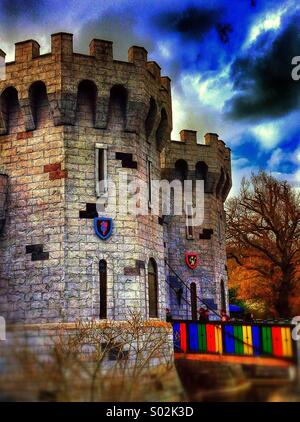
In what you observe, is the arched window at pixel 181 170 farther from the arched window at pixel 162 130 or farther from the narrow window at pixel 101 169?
the narrow window at pixel 101 169

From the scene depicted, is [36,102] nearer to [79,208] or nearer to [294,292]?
[79,208]

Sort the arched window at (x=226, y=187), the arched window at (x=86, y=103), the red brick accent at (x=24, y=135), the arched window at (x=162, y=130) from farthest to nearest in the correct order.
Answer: the arched window at (x=226, y=187) → the arched window at (x=162, y=130) → the red brick accent at (x=24, y=135) → the arched window at (x=86, y=103)

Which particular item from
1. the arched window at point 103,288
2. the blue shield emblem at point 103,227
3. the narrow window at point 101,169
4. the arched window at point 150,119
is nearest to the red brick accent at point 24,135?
the narrow window at point 101,169

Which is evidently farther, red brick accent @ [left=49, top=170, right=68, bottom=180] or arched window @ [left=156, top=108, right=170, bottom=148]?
arched window @ [left=156, top=108, right=170, bottom=148]

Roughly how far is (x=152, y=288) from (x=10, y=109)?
671 cm

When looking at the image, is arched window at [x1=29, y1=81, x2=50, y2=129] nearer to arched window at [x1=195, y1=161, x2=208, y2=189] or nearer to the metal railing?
the metal railing

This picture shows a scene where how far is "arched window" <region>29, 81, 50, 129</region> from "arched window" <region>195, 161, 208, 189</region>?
963cm

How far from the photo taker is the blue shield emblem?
14.0 m

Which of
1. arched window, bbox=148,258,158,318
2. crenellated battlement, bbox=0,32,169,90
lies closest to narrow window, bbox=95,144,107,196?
crenellated battlement, bbox=0,32,169,90

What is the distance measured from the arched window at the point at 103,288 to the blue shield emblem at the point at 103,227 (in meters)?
0.68

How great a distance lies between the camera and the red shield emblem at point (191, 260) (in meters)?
21.8

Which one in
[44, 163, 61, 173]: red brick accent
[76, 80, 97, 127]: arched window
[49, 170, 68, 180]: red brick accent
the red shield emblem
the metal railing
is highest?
[76, 80, 97, 127]: arched window

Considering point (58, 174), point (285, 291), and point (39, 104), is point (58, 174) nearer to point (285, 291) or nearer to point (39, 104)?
point (39, 104)
